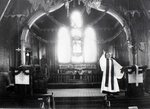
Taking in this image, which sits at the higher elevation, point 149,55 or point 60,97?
point 149,55

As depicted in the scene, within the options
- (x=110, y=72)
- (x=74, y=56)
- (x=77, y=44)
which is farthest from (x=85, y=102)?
(x=77, y=44)

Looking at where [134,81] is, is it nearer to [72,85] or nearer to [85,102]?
[85,102]

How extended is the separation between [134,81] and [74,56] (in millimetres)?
6248

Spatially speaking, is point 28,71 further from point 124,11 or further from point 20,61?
point 124,11

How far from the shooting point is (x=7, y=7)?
428 inches

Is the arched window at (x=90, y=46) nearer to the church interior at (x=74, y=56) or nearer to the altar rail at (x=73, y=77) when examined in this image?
the church interior at (x=74, y=56)

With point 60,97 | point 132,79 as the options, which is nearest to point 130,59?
point 132,79

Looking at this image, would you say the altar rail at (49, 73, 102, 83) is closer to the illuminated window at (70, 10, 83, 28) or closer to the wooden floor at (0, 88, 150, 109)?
the illuminated window at (70, 10, 83, 28)

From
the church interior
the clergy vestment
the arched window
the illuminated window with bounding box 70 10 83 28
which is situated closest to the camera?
the church interior

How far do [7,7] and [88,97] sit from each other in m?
5.69

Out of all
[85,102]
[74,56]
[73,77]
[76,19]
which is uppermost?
[76,19]

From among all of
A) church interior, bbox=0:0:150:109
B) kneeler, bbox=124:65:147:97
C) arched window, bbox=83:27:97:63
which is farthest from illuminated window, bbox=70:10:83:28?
kneeler, bbox=124:65:147:97

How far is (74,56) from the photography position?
15289 mm

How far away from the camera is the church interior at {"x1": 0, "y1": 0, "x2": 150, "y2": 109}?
375 inches
